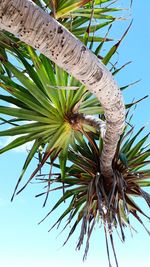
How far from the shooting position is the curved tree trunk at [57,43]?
172 cm

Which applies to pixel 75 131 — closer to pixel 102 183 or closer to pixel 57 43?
pixel 102 183

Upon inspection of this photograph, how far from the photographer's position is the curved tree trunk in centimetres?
172

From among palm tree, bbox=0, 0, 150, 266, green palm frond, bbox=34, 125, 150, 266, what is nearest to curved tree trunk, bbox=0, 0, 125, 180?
palm tree, bbox=0, 0, 150, 266

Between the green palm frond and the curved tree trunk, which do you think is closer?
the curved tree trunk

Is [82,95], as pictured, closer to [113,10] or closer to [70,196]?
[113,10]

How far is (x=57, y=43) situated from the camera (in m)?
1.87

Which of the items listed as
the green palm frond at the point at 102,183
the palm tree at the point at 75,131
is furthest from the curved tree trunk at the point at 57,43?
the green palm frond at the point at 102,183

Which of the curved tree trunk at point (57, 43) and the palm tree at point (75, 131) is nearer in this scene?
the curved tree trunk at point (57, 43)

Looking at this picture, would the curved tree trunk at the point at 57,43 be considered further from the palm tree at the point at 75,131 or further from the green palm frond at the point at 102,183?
the green palm frond at the point at 102,183

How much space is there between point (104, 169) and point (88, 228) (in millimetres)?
518

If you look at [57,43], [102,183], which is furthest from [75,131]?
[57,43]

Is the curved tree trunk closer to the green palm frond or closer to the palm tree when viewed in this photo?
the palm tree

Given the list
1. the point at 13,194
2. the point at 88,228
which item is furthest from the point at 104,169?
the point at 13,194

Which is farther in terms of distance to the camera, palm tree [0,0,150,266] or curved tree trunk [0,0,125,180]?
palm tree [0,0,150,266]
